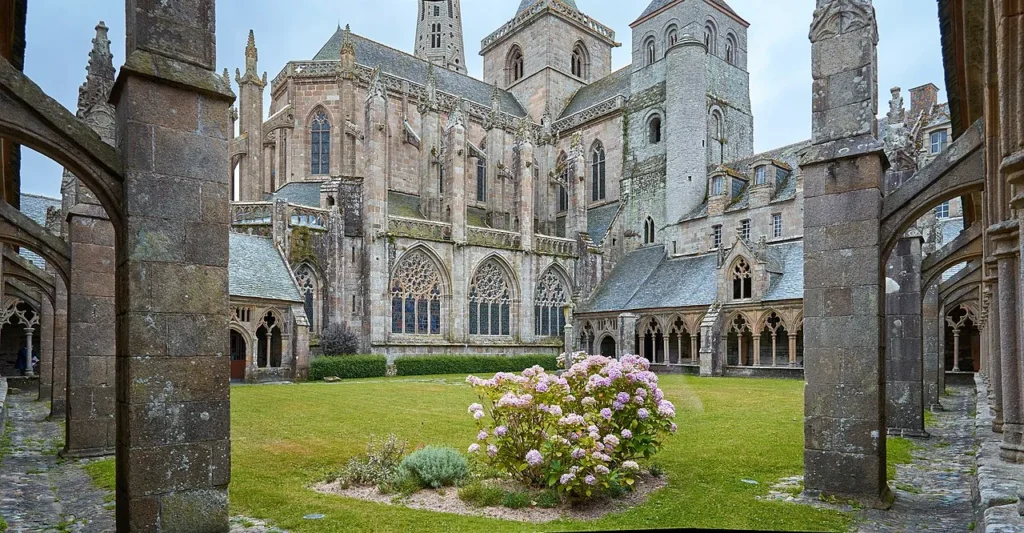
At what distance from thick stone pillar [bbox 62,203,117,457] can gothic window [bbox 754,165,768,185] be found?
26840 mm

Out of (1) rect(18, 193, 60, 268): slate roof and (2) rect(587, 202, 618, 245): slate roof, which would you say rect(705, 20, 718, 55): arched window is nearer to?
(2) rect(587, 202, 618, 245): slate roof

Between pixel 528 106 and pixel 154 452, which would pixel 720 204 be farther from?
pixel 154 452

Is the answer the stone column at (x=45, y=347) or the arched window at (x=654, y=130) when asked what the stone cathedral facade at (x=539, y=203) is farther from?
the stone column at (x=45, y=347)

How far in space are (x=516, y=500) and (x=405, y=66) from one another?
3364 centimetres

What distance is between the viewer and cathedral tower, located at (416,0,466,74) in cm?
5097

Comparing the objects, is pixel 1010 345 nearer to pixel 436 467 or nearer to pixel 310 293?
pixel 436 467

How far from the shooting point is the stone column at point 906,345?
442 inches

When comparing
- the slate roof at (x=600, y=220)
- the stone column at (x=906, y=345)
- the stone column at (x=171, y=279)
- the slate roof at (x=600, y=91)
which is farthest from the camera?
the slate roof at (x=600, y=91)

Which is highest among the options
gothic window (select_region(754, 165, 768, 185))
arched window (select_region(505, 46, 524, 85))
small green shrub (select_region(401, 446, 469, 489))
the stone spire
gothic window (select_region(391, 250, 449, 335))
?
arched window (select_region(505, 46, 524, 85))

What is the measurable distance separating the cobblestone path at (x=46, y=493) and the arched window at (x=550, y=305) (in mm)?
23928

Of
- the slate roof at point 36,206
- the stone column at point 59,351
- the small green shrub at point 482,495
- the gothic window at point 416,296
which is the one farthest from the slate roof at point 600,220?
the small green shrub at point 482,495

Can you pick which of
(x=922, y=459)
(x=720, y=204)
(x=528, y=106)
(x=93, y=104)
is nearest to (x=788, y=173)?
(x=720, y=204)

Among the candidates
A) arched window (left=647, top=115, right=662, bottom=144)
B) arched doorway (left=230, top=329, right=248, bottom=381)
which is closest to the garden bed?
arched doorway (left=230, top=329, right=248, bottom=381)

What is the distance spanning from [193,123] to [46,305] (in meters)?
13.2
